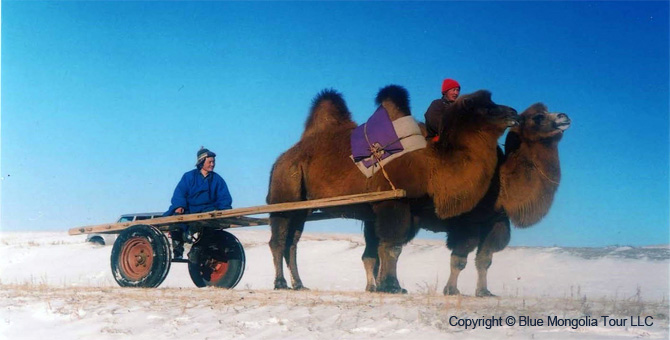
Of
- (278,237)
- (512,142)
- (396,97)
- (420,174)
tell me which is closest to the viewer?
(420,174)

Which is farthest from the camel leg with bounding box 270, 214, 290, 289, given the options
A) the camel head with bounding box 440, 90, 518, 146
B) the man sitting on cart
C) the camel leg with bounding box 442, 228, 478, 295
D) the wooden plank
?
the camel head with bounding box 440, 90, 518, 146

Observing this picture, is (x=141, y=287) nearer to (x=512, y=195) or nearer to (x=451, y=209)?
(x=451, y=209)

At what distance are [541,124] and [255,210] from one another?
4227 mm

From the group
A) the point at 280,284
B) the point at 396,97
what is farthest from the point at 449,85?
the point at 280,284

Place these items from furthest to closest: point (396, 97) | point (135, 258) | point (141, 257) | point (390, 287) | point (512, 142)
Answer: point (135, 258) → point (141, 257) → point (512, 142) → point (396, 97) → point (390, 287)

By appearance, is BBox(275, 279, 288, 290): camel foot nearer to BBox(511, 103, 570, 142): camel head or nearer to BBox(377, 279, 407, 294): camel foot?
BBox(377, 279, 407, 294): camel foot

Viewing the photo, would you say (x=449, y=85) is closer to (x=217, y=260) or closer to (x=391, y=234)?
(x=391, y=234)

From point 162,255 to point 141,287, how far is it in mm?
549

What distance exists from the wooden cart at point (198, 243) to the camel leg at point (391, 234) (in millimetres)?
320

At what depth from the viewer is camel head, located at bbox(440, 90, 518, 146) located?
396 inches

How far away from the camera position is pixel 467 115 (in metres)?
10.2

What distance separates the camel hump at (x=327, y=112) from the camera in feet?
39.9

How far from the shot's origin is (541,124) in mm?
10727

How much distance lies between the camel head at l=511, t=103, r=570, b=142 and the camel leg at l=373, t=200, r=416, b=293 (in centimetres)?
214
